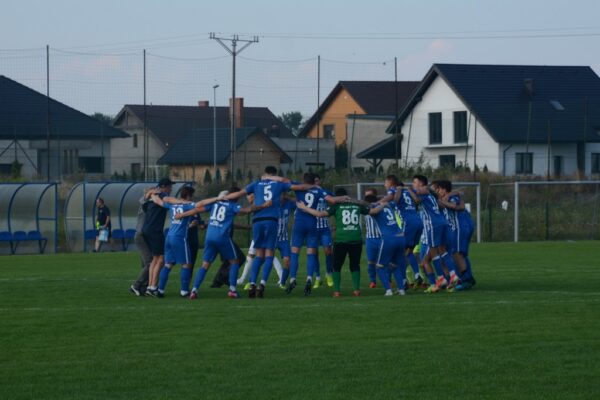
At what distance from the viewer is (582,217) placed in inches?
1567

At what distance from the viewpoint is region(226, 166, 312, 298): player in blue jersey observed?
16969mm

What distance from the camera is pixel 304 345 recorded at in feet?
37.8

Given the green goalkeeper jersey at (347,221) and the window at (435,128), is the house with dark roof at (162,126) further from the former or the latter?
the green goalkeeper jersey at (347,221)

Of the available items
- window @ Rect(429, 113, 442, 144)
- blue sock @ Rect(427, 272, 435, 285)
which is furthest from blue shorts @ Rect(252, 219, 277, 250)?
window @ Rect(429, 113, 442, 144)

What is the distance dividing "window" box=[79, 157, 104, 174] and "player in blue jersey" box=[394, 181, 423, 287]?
114 feet

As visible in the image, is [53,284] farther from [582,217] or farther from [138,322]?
[582,217]

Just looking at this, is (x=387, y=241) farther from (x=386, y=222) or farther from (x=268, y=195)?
(x=268, y=195)

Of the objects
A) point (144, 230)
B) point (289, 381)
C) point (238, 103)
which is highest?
point (238, 103)

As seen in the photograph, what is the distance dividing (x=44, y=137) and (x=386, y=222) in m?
33.9

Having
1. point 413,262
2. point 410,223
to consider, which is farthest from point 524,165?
point 410,223

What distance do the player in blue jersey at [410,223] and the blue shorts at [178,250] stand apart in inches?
136

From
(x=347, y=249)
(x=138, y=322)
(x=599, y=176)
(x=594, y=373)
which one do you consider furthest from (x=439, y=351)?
(x=599, y=176)

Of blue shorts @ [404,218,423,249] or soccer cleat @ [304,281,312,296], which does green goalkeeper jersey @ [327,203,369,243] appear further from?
blue shorts @ [404,218,423,249]

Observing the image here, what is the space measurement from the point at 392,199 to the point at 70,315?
544cm
